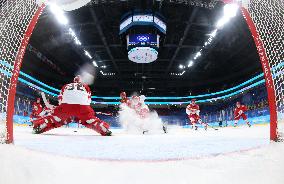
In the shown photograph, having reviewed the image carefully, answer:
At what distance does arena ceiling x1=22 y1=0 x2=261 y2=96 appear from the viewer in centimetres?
1215

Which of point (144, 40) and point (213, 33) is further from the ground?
point (213, 33)

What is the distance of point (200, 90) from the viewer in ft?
83.5

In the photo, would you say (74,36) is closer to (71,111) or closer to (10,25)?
(71,111)

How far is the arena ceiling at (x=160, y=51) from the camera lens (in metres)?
12.1

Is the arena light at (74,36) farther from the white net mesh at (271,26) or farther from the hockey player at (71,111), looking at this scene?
the white net mesh at (271,26)

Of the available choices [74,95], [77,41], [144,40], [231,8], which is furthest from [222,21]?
[231,8]

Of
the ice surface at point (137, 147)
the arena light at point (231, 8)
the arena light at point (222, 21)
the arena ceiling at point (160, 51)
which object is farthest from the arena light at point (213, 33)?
the ice surface at point (137, 147)

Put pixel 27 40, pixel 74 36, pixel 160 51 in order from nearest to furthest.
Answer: pixel 27 40 < pixel 74 36 < pixel 160 51

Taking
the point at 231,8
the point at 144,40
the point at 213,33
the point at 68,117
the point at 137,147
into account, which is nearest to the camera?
the point at 231,8

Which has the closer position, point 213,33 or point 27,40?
point 27,40

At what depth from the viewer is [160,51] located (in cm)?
1759

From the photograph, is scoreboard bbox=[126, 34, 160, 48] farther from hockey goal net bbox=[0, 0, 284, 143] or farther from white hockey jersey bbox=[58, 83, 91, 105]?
hockey goal net bbox=[0, 0, 284, 143]

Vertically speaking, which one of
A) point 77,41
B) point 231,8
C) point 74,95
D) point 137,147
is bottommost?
point 137,147

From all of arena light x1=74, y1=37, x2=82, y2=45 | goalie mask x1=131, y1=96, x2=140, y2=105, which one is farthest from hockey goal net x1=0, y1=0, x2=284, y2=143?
arena light x1=74, y1=37, x2=82, y2=45
